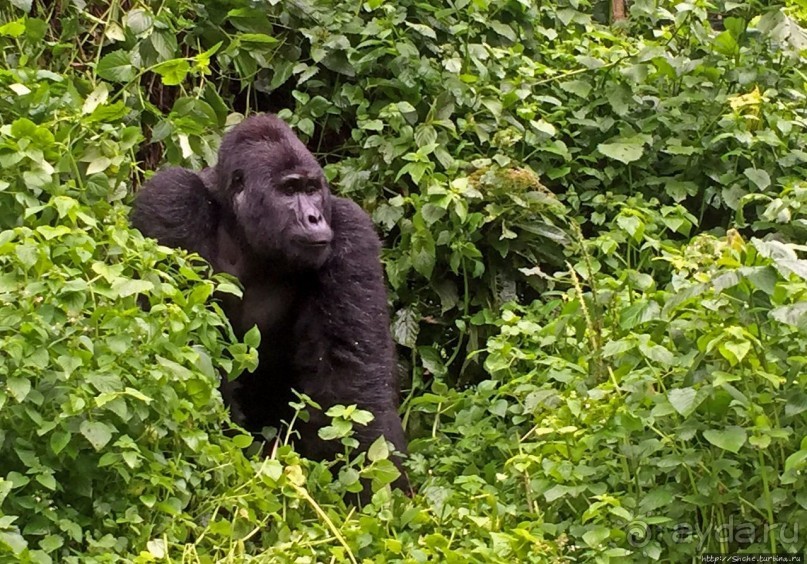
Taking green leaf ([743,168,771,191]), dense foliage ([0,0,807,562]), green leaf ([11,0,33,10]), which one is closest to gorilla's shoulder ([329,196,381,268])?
dense foliage ([0,0,807,562])

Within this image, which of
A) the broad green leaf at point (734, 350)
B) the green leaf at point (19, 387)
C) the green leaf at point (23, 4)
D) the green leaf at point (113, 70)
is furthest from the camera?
the green leaf at point (113, 70)

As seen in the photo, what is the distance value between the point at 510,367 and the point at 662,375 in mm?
1122

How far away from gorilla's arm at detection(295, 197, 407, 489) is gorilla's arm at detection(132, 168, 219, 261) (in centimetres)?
47

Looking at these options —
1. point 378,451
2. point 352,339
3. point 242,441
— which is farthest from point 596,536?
point 352,339

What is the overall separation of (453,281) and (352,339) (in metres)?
1.06

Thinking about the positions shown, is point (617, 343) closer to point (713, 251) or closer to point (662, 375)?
point (662, 375)

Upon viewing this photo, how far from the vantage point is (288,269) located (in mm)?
4852

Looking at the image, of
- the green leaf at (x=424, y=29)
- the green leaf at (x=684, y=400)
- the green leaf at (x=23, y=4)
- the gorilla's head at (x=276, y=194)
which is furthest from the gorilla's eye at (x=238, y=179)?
the green leaf at (x=684, y=400)

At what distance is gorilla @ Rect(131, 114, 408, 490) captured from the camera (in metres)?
4.74

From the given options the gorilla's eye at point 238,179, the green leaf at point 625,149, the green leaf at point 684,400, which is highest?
the green leaf at point 684,400

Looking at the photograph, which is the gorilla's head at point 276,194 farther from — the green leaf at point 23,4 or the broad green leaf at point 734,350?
the broad green leaf at point 734,350

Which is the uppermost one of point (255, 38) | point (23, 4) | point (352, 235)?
point (23, 4)

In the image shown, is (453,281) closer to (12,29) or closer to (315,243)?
(315,243)

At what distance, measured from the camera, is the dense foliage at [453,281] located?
326cm
